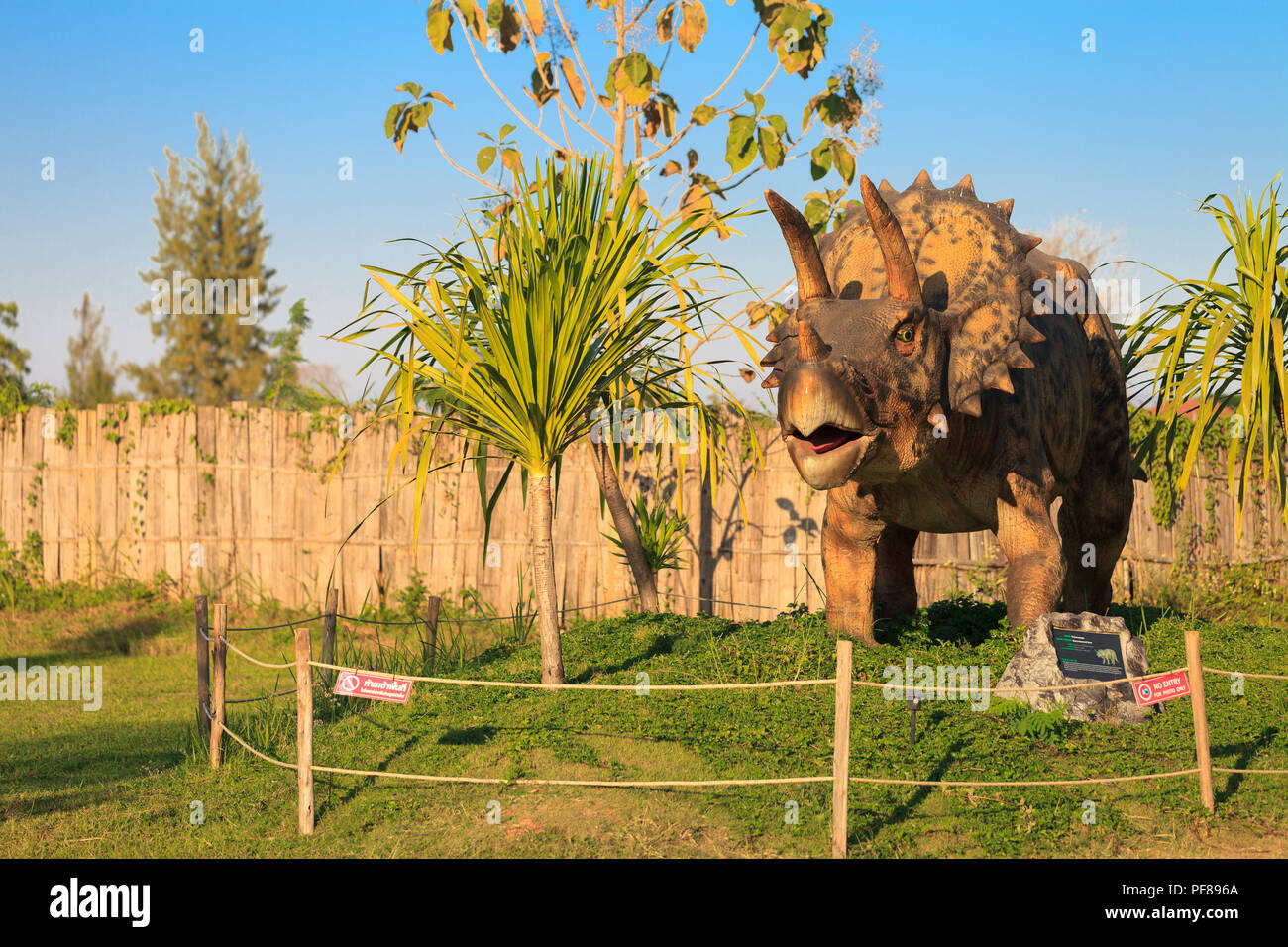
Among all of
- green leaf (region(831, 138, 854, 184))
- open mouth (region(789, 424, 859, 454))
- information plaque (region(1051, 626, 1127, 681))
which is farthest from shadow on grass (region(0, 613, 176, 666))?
information plaque (region(1051, 626, 1127, 681))

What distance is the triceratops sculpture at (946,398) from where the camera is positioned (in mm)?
Result: 4922

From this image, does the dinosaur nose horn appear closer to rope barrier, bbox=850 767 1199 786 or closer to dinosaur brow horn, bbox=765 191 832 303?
dinosaur brow horn, bbox=765 191 832 303

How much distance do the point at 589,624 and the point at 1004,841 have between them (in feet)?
13.6

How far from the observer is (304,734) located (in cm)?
534

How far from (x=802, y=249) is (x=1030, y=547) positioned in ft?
7.20

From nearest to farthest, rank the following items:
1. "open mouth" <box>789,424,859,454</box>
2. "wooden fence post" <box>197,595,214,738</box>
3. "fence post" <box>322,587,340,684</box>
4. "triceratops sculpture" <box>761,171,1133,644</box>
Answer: "open mouth" <box>789,424,859,454</box>
"triceratops sculpture" <box>761,171,1133,644</box>
"wooden fence post" <box>197,595,214,738</box>
"fence post" <box>322,587,340,684</box>

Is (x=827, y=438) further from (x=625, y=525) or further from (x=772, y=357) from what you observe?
(x=625, y=525)

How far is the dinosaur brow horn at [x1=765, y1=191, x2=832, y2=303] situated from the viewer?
512 cm

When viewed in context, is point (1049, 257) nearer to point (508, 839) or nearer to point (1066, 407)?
point (1066, 407)

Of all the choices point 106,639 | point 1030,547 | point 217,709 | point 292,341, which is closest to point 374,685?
point 217,709

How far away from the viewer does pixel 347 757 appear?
603 cm

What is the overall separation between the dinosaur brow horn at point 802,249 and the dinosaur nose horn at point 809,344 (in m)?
0.62
